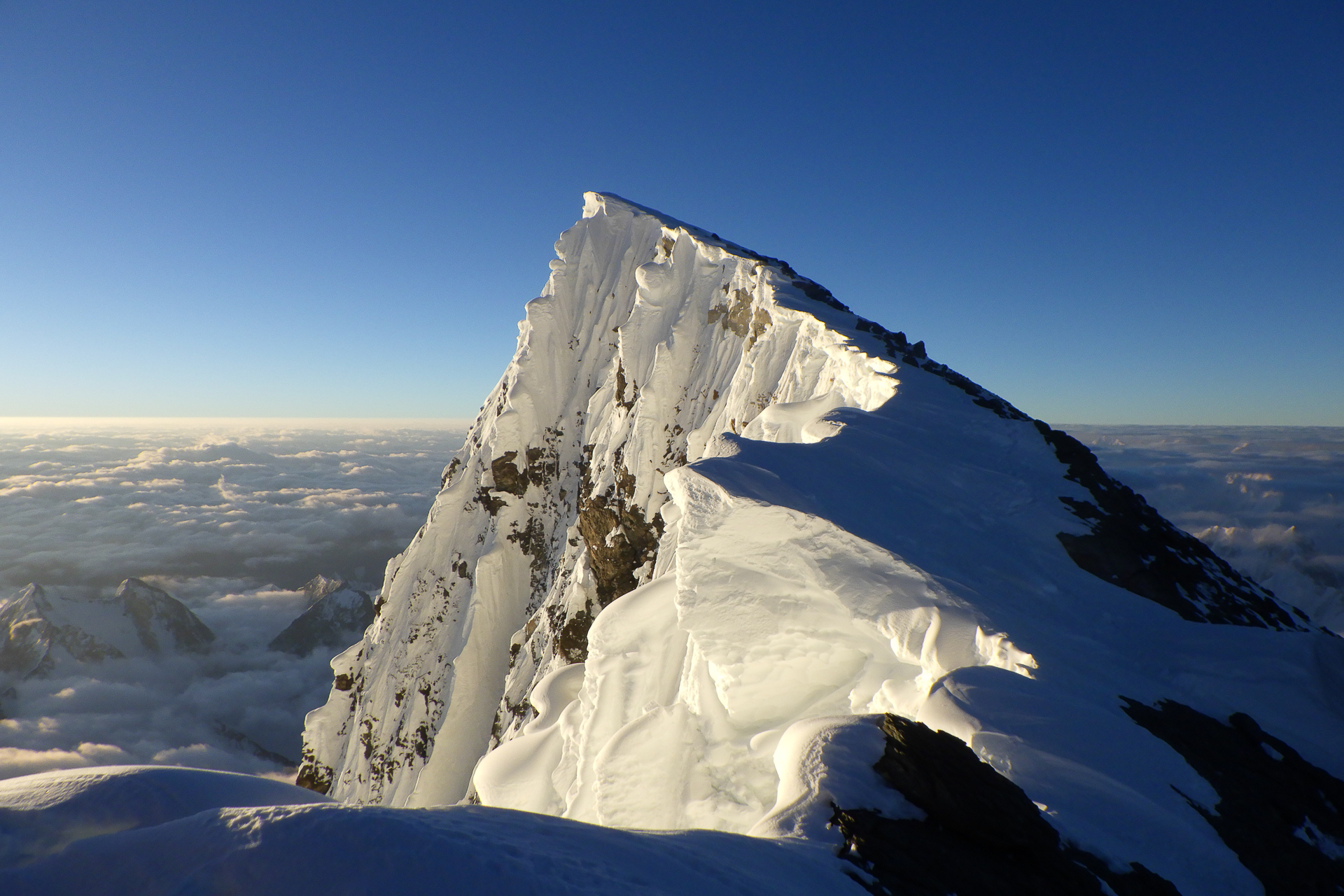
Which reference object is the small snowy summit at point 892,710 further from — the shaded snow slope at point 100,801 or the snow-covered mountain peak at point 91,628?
the snow-covered mountain peak at point 91,628

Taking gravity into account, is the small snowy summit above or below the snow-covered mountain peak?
above

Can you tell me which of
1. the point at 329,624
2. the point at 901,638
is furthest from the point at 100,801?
the point at 329,624

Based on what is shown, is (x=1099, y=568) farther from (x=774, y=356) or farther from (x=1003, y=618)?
(x=774, y=356)

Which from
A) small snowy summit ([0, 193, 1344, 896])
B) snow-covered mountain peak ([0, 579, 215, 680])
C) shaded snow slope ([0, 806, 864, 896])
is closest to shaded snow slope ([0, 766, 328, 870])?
shaded snow slope ([0, 806, 864, 896])

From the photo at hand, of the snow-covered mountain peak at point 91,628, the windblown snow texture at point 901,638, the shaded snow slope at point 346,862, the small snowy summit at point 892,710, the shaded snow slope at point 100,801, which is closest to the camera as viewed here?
the shaded snow slope at point 346,862

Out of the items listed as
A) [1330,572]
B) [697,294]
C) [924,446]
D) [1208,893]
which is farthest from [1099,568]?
[1330,572]

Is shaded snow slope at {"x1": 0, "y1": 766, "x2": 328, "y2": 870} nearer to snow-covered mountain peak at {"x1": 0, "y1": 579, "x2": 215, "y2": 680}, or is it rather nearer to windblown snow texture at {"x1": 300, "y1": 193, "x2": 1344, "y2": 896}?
windblown snow texture at {"x1": 300, "y1": 193, "x2": 1344, "y2": 896}

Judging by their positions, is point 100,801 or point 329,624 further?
point 329,624

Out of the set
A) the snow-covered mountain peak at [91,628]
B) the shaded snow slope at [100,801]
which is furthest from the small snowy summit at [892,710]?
the snow-covered mountain peak at [91,628]

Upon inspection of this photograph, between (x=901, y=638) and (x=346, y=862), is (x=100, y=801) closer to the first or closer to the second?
(x=346, y=862)
